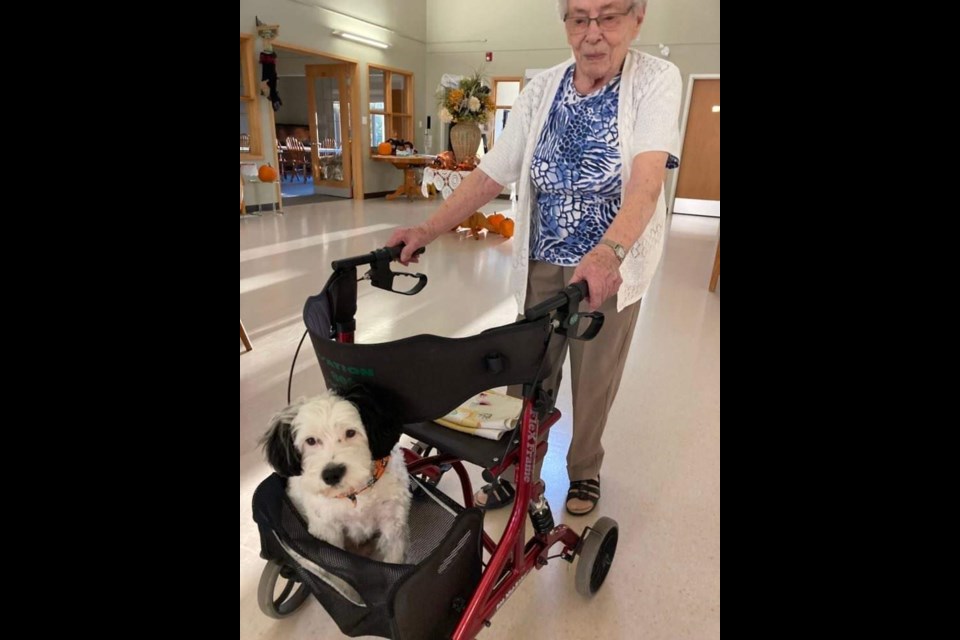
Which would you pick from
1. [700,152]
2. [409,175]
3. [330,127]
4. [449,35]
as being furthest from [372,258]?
[330,127]

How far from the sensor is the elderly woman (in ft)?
3.70

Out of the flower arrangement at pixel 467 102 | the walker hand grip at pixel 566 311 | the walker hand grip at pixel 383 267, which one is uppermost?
the flower arrangement at pixel 467 102

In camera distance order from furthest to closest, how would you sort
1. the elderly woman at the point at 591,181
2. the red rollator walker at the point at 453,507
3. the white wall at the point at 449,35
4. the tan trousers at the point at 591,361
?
the white wall at the point at 449,35 < the tan trousers at the point at 591,361 < the elderly woman at the point at 591,181 < the red rollator walker at the point at 453,507

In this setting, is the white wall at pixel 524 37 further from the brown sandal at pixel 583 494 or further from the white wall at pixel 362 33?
the brown sandal at pixel 583 494

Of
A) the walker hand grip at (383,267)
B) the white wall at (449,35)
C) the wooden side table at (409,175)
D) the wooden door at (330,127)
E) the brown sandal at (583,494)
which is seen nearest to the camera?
the walker hand grip at (383,267)

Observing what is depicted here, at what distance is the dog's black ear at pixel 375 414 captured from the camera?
2.99ft

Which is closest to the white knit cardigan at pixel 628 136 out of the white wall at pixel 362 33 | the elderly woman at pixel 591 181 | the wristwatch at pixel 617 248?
the elderly woman at pixel 591 181

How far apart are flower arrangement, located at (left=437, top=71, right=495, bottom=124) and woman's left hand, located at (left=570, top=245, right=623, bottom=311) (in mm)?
5172

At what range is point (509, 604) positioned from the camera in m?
1.31

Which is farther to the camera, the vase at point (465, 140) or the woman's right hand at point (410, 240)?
the vase at point (465, 140)

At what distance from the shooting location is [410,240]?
129 cm

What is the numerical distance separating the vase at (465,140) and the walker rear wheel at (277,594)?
5218 mm

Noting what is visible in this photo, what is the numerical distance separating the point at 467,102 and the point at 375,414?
5.37 metres

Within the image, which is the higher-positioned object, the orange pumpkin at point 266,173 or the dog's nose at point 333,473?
the orange pumpkin at point 266,173
